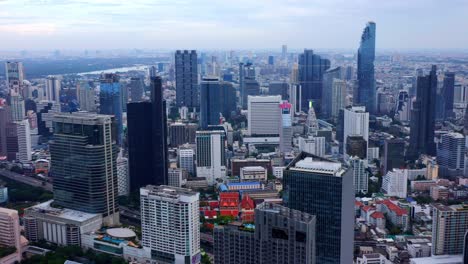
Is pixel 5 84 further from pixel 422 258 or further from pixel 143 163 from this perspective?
pixel 422 258

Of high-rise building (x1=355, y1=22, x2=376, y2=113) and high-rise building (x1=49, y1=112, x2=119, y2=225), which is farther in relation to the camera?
high-rise building (x1=355, y1=22, x2=376, y2=113)

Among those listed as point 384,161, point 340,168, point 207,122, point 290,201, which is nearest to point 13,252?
point 290,201

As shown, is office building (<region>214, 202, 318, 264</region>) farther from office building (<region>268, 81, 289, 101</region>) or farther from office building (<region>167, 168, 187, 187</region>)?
office building (<region>268, 81, 289, 101</region>)

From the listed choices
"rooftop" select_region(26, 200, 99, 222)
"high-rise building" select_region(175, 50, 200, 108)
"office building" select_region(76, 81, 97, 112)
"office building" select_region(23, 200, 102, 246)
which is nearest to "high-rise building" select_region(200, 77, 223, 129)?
"high-rise building" select_region(175, 50, 200, 108)

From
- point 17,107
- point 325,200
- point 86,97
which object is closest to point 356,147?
point 325,200

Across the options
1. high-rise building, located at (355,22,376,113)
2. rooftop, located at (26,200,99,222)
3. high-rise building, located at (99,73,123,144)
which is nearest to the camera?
rooftop, located at (26,200,99,222)
